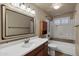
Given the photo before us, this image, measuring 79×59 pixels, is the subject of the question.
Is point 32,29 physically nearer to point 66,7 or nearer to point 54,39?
point 54,39

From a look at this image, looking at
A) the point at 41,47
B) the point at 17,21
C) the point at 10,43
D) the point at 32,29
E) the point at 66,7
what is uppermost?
the point at 66,7

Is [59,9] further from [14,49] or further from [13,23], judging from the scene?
[14,49]

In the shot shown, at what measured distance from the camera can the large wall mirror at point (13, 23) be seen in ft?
3.44

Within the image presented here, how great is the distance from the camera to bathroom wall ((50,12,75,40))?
117 cm

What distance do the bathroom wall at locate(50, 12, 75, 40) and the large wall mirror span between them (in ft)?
1.71

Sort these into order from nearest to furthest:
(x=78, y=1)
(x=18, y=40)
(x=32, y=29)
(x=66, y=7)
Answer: (x=78, y=1)
(x=66, y=7)
(x=18, y=40)
(x=32, y=29)

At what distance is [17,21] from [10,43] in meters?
0.37

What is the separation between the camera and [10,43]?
3.84ft

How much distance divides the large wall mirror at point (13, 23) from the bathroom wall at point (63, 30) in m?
0.52

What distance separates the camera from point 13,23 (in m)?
1.19

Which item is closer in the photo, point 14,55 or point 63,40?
point 14,55

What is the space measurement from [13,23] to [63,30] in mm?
781

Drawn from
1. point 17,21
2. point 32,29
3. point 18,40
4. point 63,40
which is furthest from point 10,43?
point 63,40

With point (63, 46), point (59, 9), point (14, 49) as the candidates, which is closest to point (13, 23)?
point (14, 49)
